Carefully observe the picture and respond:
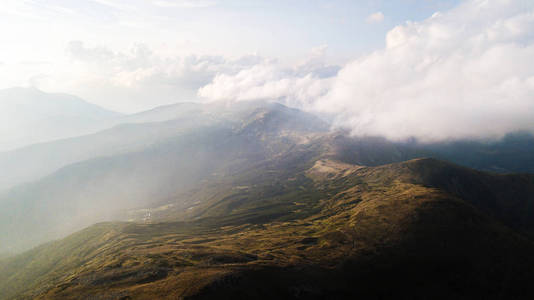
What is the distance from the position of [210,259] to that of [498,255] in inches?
7096

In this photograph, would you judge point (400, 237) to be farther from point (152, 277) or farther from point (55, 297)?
point (55, 297)

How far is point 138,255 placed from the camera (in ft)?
575

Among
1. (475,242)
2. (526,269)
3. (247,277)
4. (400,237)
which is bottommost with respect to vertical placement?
(526,269)

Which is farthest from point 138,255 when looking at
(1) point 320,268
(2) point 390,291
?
(2) point 390,291

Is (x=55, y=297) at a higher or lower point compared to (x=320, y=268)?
higher

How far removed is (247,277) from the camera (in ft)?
412

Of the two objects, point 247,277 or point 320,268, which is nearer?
point 247,277

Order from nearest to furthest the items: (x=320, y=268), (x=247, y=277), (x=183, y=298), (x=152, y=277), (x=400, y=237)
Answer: (x=183, y=298)
(x=247, y=277)
(x=152, y=277)
(x=320, y=268)
(x=400, y=237)

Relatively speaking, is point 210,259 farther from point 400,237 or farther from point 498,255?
point 498,255

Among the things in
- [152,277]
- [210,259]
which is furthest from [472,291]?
[152,277]

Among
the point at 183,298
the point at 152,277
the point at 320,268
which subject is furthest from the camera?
the point at 320,268

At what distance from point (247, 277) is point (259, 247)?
229ft

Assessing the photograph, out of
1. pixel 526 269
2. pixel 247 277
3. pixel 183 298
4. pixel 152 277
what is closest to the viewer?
pixel 183 298

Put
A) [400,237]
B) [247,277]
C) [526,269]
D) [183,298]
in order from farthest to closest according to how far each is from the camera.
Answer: [400,237] < [526,269] < [247,277] < [183,298]
